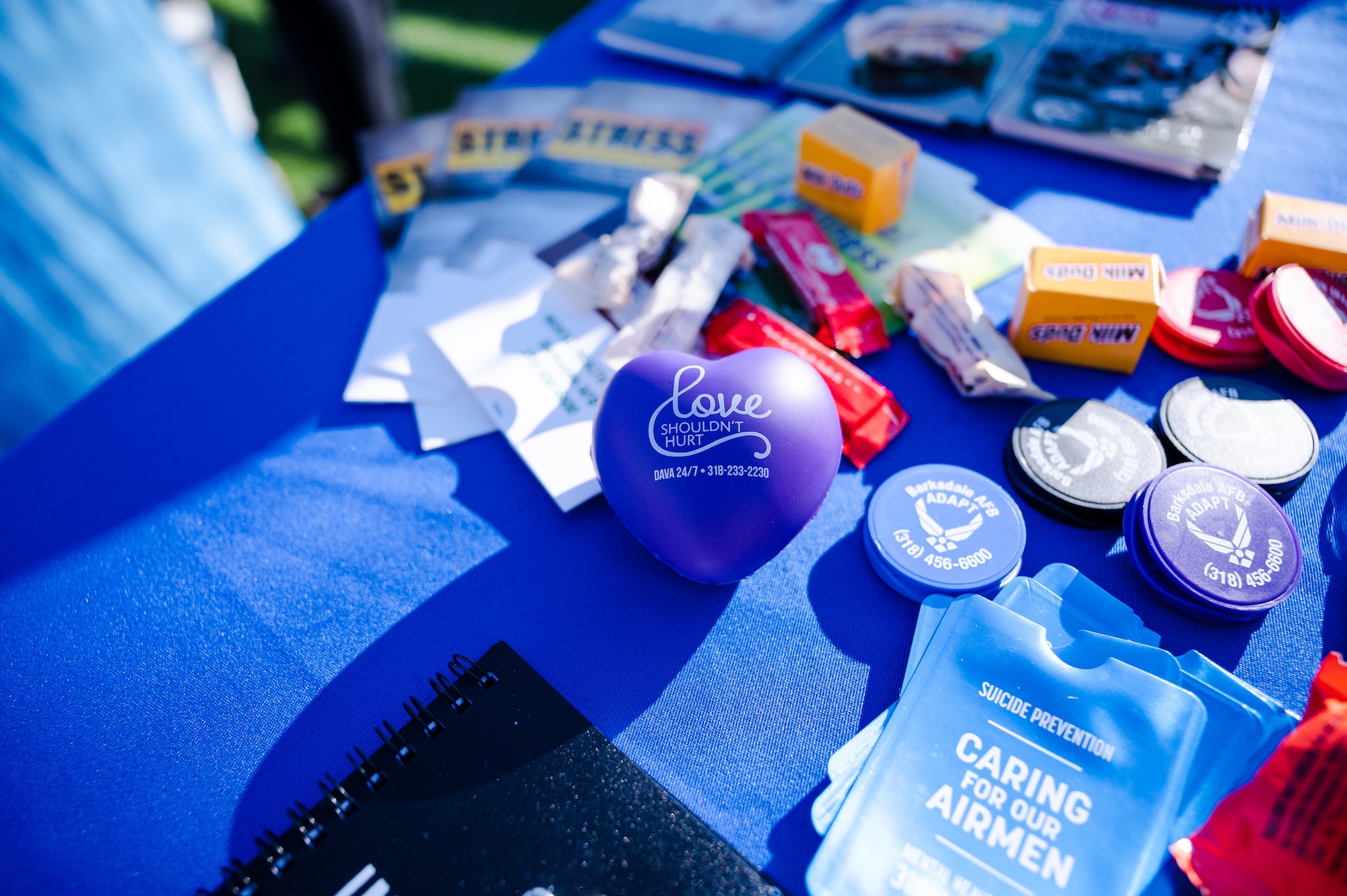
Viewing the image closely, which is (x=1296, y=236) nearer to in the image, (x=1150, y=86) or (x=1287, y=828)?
(x=1150, y=86)

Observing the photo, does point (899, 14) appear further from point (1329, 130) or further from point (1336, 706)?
point (1336, 706)

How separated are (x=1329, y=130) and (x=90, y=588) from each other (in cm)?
212

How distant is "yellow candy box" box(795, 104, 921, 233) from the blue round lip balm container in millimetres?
508

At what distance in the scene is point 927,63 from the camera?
152cm

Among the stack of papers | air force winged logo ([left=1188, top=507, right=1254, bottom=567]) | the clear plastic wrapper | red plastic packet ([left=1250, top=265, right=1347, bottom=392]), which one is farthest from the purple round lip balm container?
the clear plastic wrapper

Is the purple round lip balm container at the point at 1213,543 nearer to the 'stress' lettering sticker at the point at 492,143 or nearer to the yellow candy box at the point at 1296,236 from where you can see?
the yellow candy box at the point at 1296,236

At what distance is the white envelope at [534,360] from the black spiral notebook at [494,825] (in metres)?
0.31

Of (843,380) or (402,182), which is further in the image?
(402,182)

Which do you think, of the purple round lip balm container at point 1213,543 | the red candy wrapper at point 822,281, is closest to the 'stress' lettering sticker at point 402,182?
the red candy wrapper at point 822,281

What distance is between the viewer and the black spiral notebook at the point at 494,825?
737 millimetres

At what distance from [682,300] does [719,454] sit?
0.36 metres

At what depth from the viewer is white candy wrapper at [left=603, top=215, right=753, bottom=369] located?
1.10 m

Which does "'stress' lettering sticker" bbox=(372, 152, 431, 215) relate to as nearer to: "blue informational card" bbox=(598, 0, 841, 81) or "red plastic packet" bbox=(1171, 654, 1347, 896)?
"blue informational card" bbox=(598, 0, 841, 81)

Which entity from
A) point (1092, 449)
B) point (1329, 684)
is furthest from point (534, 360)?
point (1329, 684)
